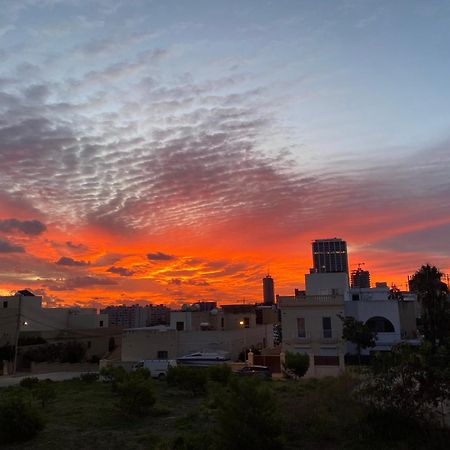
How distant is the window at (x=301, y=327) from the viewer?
43700 millimetres

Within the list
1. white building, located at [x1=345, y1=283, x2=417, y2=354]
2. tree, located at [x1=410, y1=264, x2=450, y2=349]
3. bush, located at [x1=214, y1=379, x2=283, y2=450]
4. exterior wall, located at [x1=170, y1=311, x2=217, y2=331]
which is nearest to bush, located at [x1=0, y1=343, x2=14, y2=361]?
exterior wall, located at [x1=170, y1=311, x2=217, y2=331]

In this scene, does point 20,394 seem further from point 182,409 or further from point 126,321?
point 126,321

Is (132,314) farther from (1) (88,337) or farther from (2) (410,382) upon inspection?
(2) (410,382)

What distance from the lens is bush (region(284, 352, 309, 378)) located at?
36875 millimetres

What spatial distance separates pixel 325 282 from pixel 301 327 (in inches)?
336

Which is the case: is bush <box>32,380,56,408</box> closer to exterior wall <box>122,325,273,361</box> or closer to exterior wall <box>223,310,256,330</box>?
exterior wall <box>122,325,273,361</box>

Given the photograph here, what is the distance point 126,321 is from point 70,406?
137477mm

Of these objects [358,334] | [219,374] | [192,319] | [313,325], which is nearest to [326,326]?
[313,325]

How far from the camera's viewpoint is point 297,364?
36.8m

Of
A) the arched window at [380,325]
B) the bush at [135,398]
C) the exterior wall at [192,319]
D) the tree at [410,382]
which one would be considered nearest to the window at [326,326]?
the arched window at [380,325]

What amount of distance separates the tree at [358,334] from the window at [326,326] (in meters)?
2.30

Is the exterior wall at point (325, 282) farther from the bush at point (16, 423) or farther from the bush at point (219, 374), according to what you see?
the bush at point (16, 423)

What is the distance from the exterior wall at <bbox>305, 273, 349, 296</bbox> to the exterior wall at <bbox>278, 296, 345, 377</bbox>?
6276mm

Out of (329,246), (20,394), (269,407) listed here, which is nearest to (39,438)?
(20,394)
